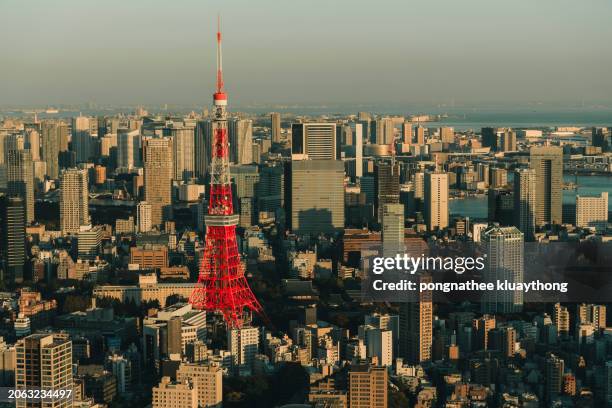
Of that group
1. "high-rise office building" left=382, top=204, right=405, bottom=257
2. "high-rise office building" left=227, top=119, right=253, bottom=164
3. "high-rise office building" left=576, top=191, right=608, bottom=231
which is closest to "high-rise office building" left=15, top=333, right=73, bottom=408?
"high-rise office building" left=382, top=204, right=405, bottom=257

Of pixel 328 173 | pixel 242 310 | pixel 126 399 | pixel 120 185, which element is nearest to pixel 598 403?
pixel 126 399

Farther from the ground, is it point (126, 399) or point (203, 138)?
point (203, 138)

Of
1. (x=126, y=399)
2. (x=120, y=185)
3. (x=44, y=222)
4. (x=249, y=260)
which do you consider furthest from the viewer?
(x=120, y=185)

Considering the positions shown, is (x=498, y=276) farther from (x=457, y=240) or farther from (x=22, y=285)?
(x=22, y=285)

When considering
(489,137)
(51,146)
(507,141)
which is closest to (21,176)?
(51,146)

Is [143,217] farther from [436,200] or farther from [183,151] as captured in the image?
[183,151]

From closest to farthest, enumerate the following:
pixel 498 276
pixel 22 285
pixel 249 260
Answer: pixel 498 276, pixel 22 285, pixel 249 260

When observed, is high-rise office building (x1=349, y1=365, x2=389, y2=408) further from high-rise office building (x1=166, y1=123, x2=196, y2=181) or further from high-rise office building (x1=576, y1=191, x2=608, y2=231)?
high-rise office building (x1=166, y1=123, x2=196, y2=181)
